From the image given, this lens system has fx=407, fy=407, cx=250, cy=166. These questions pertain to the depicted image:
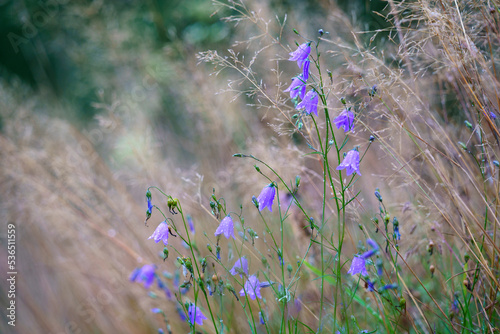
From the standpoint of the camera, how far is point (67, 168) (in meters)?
2.69

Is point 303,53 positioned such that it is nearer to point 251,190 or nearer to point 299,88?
point 299,88

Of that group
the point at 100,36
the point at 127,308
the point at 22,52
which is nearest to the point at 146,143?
the point at 127,308

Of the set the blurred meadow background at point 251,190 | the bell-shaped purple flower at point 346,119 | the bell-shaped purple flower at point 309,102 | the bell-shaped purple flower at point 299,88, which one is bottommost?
the blurred meadow background at point 251,190

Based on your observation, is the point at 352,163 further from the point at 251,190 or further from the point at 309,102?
the point at 251,190

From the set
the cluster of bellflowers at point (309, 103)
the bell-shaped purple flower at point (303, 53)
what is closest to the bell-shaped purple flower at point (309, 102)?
the cluster of bellflowers at point (309, 103)

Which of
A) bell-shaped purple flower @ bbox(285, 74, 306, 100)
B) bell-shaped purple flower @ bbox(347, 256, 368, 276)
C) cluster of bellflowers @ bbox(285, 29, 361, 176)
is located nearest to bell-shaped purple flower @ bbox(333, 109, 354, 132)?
cluster of bellflowers @ bbox(285, 29, 361, 176)

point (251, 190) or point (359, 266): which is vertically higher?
point (359, 266)

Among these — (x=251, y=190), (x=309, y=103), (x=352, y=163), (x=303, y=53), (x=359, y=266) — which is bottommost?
(x=251, y=190)

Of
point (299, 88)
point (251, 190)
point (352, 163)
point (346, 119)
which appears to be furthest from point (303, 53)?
point (251, 190)

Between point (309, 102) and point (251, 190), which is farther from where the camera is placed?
point (251, 190)

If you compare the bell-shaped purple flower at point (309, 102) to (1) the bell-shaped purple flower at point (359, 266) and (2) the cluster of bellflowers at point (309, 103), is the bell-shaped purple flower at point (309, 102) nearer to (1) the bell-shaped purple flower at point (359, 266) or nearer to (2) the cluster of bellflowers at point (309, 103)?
(2) the cluster of bellflowers at point (309, 103)

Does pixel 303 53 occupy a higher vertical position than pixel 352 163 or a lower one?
higher

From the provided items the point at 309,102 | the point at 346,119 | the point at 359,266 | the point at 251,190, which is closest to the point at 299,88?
the point at 309,102

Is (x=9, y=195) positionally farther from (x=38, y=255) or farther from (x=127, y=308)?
(x=127, y=308)
